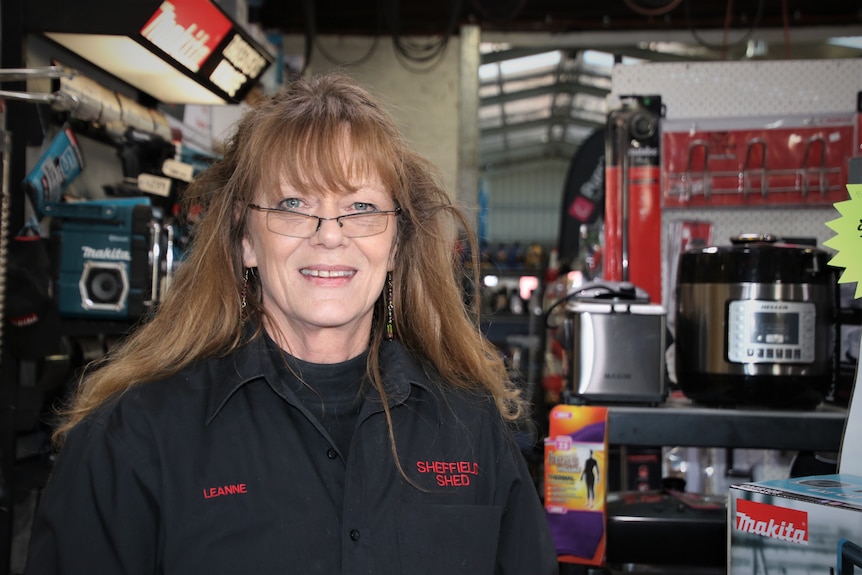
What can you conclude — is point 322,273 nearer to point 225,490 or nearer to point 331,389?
point 331,389

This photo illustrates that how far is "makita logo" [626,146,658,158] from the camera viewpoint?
2900 millimetres

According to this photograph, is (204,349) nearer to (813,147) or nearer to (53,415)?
(53,415)

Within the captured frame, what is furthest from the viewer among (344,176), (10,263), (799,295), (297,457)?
(10,263)

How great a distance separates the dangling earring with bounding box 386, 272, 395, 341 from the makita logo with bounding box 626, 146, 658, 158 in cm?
141

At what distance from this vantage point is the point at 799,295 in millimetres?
1920

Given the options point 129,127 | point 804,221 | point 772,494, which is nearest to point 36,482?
point 129,127

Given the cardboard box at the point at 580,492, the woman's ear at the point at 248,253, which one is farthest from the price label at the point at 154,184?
the cardboard box at the point at 580,492

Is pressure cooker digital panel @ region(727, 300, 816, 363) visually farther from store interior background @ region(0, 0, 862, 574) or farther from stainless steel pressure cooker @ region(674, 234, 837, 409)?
store interior background @ region(0, 0, 862, 574)

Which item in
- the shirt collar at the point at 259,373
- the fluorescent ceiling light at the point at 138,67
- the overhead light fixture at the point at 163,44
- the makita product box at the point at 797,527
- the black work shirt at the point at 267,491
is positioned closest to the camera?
the makita product box at the point at 797,527

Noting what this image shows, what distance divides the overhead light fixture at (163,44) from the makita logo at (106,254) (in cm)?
76

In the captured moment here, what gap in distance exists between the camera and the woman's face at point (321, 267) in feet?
4.95

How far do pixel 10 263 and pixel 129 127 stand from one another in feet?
3.37

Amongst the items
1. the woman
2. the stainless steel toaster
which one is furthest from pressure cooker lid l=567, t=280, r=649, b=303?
the woman

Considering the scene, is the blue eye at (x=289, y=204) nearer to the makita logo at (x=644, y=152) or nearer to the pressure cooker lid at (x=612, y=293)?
the pressure cooker lid at (x=612, y=293)
